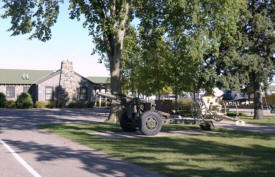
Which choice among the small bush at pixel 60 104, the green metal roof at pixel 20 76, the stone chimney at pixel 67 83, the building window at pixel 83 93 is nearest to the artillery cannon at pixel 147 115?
the small bush at pixel 60 104

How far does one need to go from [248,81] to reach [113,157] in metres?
22.4

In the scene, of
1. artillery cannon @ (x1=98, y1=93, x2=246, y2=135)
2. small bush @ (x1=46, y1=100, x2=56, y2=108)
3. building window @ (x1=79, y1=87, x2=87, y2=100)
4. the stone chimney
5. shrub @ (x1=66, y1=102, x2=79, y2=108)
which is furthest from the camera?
building window @ (x1=79, y1=87, x2=87, y2=100)

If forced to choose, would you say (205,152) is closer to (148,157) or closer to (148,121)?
(148,157)

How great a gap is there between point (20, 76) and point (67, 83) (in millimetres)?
Answer: 7805

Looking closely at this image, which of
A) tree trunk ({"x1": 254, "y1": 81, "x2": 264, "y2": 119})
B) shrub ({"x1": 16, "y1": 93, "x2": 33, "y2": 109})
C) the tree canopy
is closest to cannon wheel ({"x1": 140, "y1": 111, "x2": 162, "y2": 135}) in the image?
the tree canopy

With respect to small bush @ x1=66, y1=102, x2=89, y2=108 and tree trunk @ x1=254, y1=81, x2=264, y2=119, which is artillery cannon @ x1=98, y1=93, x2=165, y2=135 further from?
small bush @ x1=66, y1=102, x2=89, y2=108

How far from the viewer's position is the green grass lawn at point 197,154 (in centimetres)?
828

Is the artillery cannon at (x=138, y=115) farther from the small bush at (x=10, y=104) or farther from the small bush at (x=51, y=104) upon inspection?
the small bush at (x=51, y=104)

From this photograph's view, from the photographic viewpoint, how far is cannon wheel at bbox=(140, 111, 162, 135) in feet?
51.0

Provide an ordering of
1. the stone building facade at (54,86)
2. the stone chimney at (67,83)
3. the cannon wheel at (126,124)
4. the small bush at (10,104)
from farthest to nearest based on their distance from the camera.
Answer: the stone chimney at (67,83), the stone building facade at (54,86), the small bush at (10,104), the cannon wheel at (126,124)

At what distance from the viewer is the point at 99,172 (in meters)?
8.04

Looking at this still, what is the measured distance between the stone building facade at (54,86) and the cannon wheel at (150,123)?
Result: 36.5 metres

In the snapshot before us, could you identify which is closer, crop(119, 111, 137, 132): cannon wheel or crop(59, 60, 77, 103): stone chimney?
crop(119, 111, 137, 132): cannon wheel

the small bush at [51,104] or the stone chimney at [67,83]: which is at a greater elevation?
the stone chimney at [67,83]
